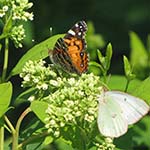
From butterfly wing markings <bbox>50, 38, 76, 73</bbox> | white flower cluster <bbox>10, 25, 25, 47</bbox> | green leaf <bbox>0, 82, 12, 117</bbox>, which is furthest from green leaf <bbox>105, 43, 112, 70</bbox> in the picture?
green leaf <bbox>0, 82, 12, 117</bbox>

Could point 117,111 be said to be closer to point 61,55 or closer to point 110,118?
point 110,118

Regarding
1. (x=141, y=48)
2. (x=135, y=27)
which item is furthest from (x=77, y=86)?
(x=135, y=27)

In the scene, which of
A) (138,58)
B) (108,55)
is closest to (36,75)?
(108,55)

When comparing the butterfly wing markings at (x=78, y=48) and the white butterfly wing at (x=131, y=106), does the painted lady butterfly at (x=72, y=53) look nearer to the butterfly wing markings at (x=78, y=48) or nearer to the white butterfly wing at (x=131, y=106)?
the butterfly wing markings at (x=78, y=48)

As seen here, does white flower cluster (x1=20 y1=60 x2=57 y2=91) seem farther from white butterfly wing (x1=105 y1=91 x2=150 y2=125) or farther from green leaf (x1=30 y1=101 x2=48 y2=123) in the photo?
white butterfly wing (x1=105 y1=91 x2=150 y2=125)

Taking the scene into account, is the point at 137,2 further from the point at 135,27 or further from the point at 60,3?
the point at 60,3

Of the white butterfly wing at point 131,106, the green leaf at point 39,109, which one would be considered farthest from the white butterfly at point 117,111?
the green leaf at point 39,109
